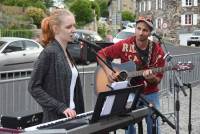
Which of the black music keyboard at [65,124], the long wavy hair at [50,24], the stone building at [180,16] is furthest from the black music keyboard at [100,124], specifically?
the stone building at [180,16]

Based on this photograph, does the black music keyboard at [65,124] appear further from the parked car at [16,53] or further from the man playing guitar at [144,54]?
the parked car at [16,53]

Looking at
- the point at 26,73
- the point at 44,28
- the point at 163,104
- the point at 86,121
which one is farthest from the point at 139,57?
the point at 163,104

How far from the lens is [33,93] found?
196 inches

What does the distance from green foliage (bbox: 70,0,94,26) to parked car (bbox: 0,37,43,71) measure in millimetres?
29361

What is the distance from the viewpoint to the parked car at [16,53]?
21.7 metres

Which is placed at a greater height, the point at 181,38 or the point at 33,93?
the point at 33,93

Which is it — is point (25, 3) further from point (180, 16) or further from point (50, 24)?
point (50, 24)

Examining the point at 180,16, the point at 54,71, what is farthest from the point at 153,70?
the point at 180,16

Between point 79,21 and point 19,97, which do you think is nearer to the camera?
point 19,97

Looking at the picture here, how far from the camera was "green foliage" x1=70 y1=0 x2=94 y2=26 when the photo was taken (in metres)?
52.8

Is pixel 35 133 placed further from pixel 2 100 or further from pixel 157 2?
pixel 157 2

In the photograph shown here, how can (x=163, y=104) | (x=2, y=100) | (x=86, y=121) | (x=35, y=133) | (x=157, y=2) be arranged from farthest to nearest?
(x=157, y=2) → (x=163, y=104) → (x=2, y=100) → (x=86, y=121) → (x=35, y=133)

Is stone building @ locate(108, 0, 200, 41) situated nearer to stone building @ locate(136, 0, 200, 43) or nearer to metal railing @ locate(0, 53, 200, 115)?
stone building @ locate(136, 0, 200, 43)

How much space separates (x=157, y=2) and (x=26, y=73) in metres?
88.7
